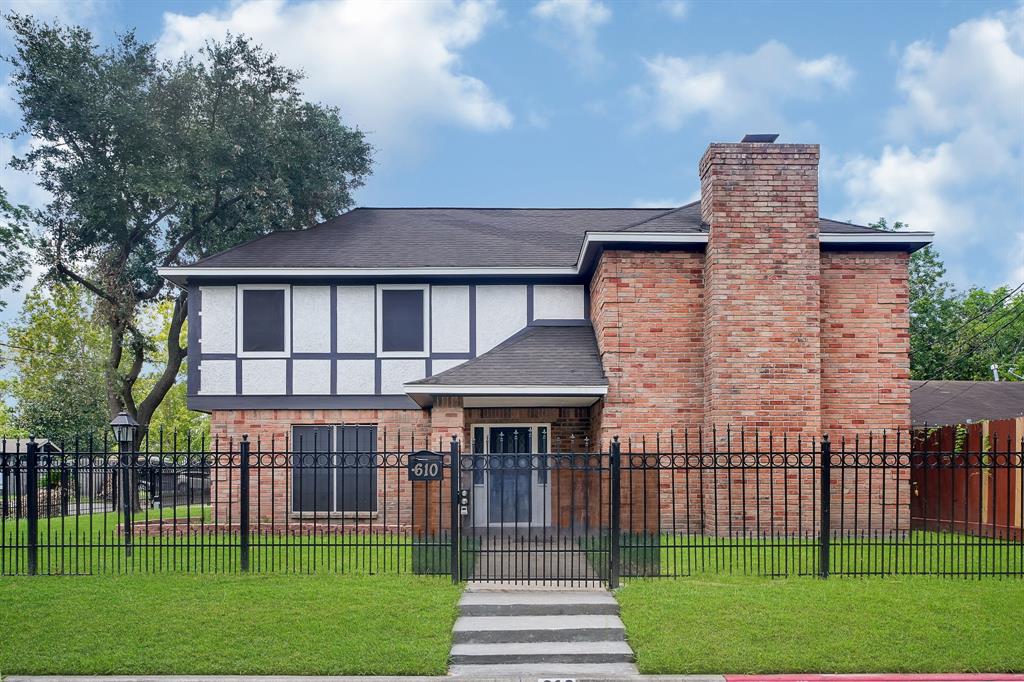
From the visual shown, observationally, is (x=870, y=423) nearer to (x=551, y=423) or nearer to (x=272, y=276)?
(x=551, y=423)

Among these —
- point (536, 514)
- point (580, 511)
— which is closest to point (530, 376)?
point (580, 511)

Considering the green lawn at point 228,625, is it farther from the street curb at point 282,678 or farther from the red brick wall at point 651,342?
the red brick wall at point 651,342

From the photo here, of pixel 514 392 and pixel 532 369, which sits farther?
pixel 532 369

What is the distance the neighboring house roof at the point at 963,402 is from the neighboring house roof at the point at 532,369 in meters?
8.63

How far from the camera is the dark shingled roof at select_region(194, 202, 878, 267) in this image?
1919 centimetres

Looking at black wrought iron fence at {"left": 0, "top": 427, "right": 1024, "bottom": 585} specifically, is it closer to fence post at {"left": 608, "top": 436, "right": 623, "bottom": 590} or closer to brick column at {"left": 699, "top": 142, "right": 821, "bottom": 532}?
fence post at {"left": 608, "top": 436, "right": 623, "bottom": 590}

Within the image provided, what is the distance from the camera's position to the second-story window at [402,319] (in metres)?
19.3

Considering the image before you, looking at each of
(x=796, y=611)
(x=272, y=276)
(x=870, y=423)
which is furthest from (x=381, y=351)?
(x=796, y=611)

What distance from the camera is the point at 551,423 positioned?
61.3 ft

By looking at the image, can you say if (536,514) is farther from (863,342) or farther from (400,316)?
(863,342)

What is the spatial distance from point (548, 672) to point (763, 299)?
29.9 ft

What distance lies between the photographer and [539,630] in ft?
31.8

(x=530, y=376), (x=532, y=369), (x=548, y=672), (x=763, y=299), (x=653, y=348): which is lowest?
(x=548, y=672)

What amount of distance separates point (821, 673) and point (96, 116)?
78.2ft
